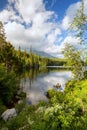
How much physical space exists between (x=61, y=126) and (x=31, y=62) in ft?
440

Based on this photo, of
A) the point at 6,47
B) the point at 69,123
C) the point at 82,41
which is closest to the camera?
the point at 69,123

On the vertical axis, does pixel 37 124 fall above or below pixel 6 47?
below

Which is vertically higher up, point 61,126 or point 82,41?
point 82,41

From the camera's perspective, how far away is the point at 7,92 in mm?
26297

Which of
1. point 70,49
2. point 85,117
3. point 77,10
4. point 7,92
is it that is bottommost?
point 7,92

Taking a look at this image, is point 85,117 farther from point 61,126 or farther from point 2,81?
point 2,81

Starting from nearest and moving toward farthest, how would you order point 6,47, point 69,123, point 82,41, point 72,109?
1. point 69,123
2. point 72,109
3. point 82,41
4. point 6,47

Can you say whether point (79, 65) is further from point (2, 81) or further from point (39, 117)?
point (39, 117)

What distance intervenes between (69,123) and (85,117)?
144cm

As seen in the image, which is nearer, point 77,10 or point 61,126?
point 61,126

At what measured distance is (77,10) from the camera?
803 inches

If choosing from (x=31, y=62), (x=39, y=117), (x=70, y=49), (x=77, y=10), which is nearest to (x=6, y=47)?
(x=70, y=49)

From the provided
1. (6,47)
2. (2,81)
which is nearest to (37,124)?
(2,81)

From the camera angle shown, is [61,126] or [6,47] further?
[6,47]
